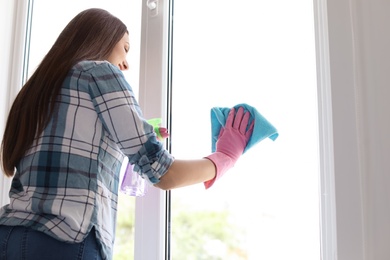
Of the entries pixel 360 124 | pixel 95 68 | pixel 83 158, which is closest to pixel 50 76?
pixel 95 68

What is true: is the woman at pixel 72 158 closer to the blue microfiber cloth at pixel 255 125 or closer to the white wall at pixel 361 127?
the blue microfiber cloth at pixel 255 125

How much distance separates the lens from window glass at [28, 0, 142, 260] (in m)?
1.34

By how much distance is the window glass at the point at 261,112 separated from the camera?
109 cm

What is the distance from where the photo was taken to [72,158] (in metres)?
0.86

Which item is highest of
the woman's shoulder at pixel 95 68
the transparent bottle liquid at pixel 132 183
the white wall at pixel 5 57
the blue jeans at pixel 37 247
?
the white wall at pixel 5 57

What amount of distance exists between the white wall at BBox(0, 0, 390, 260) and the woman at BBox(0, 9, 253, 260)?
0.36 metres

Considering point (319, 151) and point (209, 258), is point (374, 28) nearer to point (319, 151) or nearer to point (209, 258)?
point (319, 151)

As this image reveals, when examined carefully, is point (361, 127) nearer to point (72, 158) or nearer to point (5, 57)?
point (72, 158)

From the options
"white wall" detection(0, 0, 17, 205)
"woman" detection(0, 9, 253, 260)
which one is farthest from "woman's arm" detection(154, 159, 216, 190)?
"white wall" detection(0, 0, 17, 205)

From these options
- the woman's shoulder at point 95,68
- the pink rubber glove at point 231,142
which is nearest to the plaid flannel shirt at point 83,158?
the woman's shoulder at point 95,68

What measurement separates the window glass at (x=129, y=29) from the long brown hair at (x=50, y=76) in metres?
0.32

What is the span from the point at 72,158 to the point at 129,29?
2.35 ft

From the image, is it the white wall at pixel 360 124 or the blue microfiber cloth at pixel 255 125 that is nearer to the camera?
the white wall at pixel 360 124

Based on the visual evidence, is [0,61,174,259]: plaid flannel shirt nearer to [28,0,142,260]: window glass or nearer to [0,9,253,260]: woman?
[0,9,253,260]: woman
